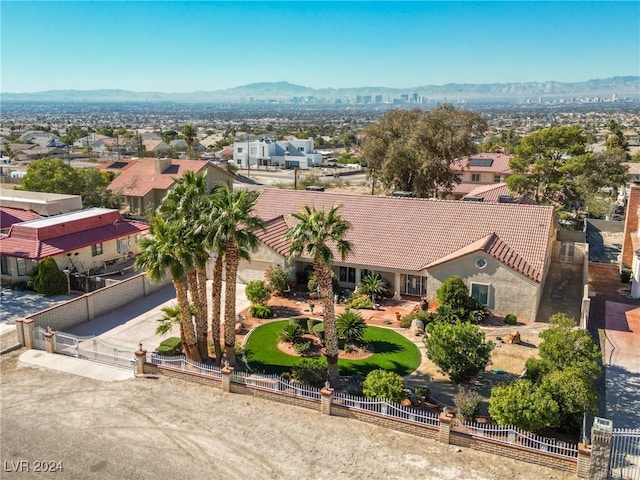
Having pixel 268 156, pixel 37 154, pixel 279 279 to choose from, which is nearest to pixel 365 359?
pixel 279 279

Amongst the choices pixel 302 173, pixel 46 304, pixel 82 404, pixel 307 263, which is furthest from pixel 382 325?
pixel 302 173

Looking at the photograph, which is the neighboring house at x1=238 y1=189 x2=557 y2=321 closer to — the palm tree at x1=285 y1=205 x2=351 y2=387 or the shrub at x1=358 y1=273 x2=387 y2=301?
the shrub at x1=358 y1=273 x2=387 y2=301

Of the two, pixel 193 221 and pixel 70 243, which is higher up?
pixel 193 221

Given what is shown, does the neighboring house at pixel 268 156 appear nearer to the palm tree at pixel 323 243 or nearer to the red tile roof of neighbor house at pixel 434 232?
the red tile roof of neighbor house at pixel 434 232

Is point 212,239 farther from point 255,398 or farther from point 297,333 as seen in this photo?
point 297,333

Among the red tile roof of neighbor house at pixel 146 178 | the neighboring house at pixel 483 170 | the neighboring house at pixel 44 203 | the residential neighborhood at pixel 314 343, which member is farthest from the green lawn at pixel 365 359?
the neighboring house at pixel 483 170

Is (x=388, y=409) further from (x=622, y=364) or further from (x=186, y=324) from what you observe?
→ (x=622, y=364)
